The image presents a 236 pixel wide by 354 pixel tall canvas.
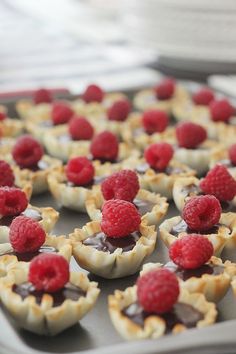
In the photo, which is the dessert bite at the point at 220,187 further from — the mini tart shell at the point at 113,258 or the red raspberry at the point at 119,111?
the red raspberry at the point at 119,111

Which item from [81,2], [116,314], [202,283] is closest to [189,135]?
[202,283]

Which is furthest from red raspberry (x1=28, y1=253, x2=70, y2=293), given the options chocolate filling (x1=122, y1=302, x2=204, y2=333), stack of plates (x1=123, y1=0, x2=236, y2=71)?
stack of plates (x1=123, y1=0, x2=236, y2=71)

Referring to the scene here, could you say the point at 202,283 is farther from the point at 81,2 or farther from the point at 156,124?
the point at 81,2

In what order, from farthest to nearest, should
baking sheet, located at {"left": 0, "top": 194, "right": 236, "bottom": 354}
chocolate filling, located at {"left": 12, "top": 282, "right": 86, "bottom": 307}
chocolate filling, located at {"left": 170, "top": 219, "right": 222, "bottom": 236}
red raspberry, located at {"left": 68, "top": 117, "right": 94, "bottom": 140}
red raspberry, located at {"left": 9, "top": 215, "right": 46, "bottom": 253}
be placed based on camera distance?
red raspberry, located at {"left": 68, "top": 117, "right": 94, "bottom": 140} → chocolate filling, located at {"left": 170, "top": 219, "right": 222, "bottom": 236} → red raspberry, located at {"left": 9, "top": 215, "right": 46, "bottom": 253} → chocolate filling, located at {"left": 12, "top": 282, "right": 86, "bottom": 307} → baking sheet, located at {"left": 0, "top": 194, "right": 236, "bottom": 354}

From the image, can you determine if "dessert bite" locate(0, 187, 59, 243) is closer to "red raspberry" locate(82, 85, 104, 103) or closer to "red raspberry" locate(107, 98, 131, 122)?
"red raspberry" locate(107, 98, 131, 122)

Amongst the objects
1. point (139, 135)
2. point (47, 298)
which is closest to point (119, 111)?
point (139, 135)

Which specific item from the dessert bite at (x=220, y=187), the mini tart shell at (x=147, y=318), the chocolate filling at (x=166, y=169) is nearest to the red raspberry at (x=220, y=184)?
the dessert bite at (x=220, y=187)

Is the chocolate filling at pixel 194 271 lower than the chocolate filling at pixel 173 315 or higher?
lower
